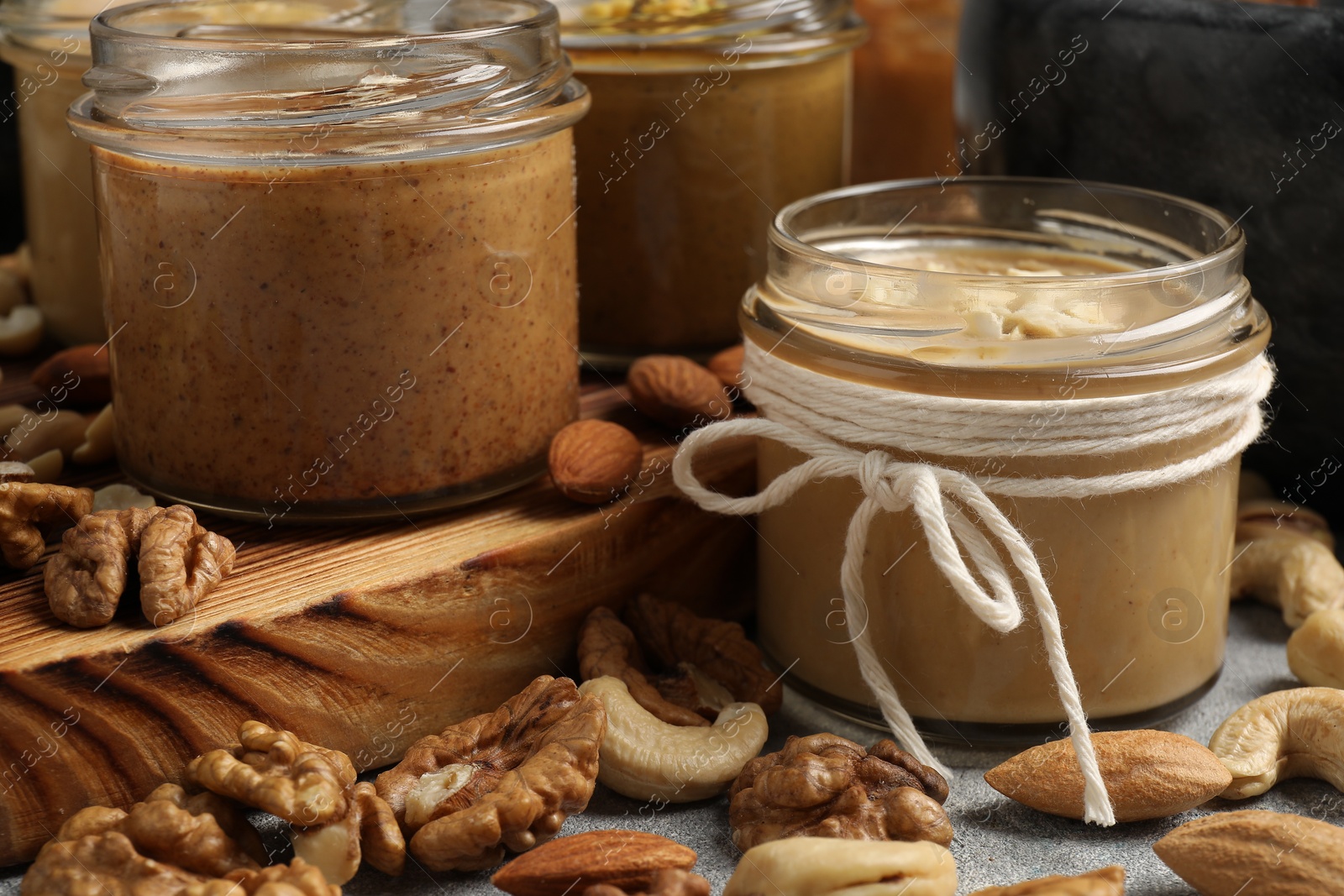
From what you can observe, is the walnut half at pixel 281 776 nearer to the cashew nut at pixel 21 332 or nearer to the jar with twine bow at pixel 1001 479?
the jar with twine bow at pixel 1001 479

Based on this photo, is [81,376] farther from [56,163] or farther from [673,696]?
[673,696]

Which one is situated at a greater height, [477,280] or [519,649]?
[477,280]

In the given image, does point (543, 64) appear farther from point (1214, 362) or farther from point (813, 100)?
point (1214, 362)

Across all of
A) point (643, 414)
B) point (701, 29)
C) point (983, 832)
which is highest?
point (701, 29)

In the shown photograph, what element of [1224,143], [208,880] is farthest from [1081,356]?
[208,880]

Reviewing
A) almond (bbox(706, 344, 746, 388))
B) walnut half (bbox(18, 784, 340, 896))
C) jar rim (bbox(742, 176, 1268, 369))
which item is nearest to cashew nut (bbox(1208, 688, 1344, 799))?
jar rim (bbox(742, 176, 1268, 369))

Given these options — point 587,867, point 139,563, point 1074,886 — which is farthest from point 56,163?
point 1074,886
